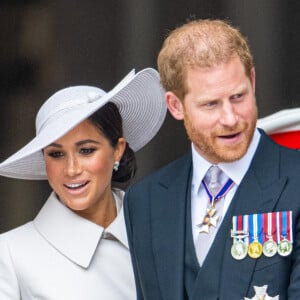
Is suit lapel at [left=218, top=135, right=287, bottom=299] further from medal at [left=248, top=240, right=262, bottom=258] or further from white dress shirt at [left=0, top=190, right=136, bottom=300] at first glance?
white dress shirt at [left=0, top=190, right=136, bottom=300]

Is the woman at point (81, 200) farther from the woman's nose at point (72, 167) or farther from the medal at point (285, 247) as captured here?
the medal at point (285, 247)

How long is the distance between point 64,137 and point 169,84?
1.79ft

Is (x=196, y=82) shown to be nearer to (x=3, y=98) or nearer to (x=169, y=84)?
(x=169, y=84)

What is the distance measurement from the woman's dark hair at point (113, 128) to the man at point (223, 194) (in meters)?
0.50

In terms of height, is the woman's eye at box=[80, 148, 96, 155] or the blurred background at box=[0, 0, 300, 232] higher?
the blurred background at box=[0, 0, 300, 232]

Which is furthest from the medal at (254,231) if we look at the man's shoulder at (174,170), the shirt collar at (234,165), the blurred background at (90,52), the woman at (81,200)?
the blurred background at (90,52)

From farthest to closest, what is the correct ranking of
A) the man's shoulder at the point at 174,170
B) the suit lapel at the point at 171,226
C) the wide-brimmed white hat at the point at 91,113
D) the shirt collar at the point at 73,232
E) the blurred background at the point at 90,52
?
the blurred background at the point at 90,52, the shirt collar at the point at 73,232, the wide-brimmed white hat at the point at 91,113, the man's shoulder at the point at 174,170, the suit lapel at the point at 171,226

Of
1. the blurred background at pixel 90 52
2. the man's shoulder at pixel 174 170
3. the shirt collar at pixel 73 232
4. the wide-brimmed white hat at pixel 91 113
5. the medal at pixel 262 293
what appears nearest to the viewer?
the medal at pixel 262 293

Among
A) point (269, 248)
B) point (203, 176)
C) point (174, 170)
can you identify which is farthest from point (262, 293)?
point (174, 170)

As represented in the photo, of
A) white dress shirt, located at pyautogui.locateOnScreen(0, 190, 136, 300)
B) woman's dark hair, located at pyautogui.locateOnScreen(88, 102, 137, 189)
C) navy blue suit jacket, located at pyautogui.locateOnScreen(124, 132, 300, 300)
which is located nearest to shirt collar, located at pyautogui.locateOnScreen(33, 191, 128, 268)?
white dress shirt, located at pyautogui.locateOnScreen(0, 190, 136, 300)

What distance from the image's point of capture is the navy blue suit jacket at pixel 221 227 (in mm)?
2695

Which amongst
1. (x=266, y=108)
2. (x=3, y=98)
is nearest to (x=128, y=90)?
(x=266, y=108)

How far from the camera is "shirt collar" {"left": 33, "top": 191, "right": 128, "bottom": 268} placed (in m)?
3.37

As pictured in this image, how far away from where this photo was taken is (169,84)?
2.81 metres
